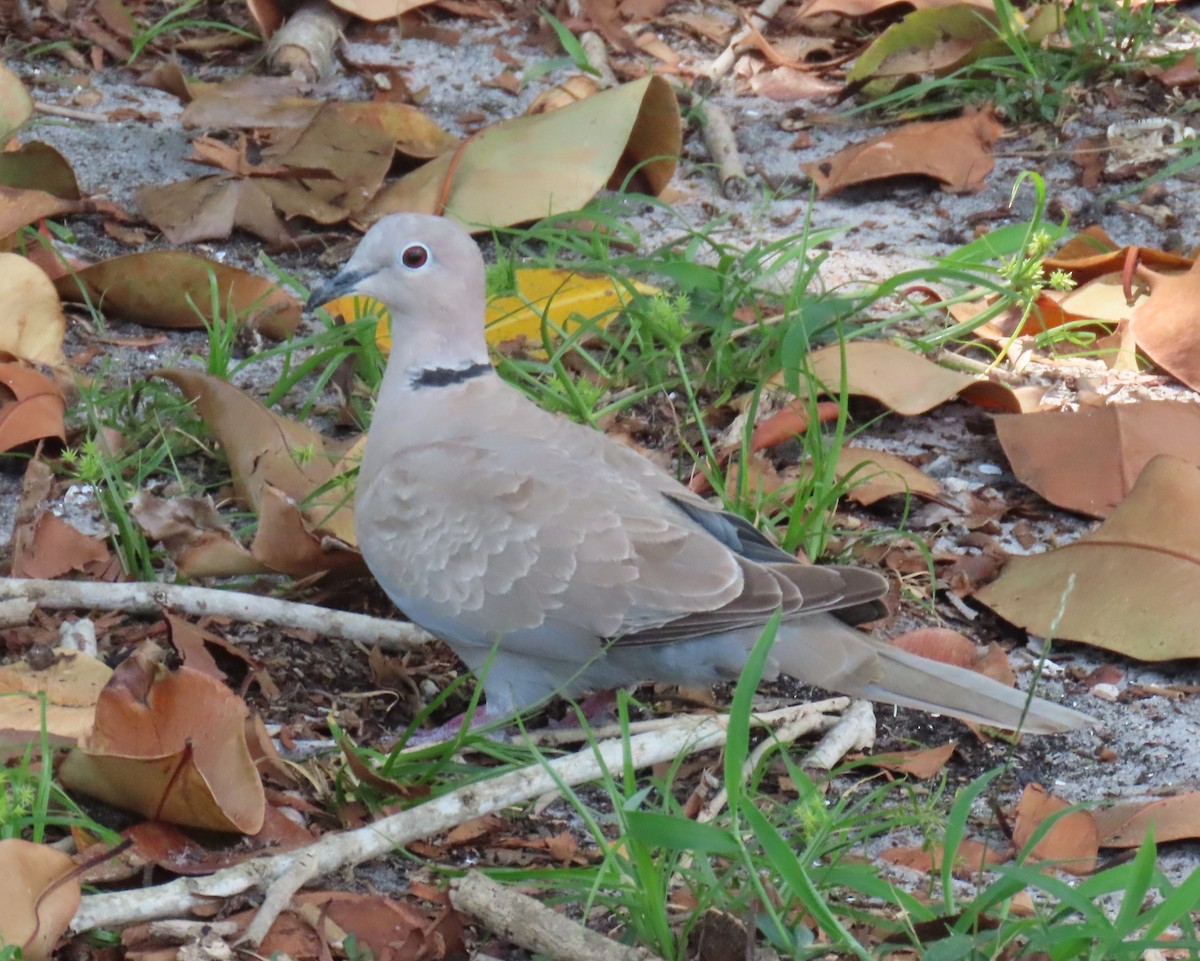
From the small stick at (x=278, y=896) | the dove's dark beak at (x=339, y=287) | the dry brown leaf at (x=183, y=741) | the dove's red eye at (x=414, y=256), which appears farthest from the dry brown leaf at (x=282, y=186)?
the small stick at (x=278, y=896)

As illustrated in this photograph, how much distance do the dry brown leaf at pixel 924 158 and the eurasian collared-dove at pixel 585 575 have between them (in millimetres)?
1949

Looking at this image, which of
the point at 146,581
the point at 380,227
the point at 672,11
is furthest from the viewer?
the point at 672,11

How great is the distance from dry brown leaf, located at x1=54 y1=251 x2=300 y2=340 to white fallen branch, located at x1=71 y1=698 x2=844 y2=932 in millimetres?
1697

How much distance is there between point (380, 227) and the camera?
3.22m

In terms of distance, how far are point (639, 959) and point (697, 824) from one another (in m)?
0.18

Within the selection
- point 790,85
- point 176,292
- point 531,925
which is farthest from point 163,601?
point 790,85

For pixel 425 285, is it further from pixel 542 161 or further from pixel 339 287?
pixel 542 161

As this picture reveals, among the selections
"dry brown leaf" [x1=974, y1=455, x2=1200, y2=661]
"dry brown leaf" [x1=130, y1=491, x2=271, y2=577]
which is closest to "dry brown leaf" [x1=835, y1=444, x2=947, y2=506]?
"dry brown leaf" [x1=974, y1=455, x2=1200, y2=661]

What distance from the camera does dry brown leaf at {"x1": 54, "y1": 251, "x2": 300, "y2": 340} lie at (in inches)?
150

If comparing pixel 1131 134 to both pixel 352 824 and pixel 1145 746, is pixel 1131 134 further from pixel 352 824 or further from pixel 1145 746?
A: pixel 352 824

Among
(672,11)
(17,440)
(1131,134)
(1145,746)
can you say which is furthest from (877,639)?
(672,11)

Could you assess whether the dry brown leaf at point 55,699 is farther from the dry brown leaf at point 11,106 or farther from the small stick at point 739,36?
the small stick at point 739,36

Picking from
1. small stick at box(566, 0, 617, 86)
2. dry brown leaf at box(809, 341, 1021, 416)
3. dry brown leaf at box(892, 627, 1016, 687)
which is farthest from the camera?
small stick at box(566, 0, 617, 86)

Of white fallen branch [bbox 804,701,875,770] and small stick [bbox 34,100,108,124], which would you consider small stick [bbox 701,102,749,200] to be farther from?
white fallen branch [bbox 804,701,875,770]
